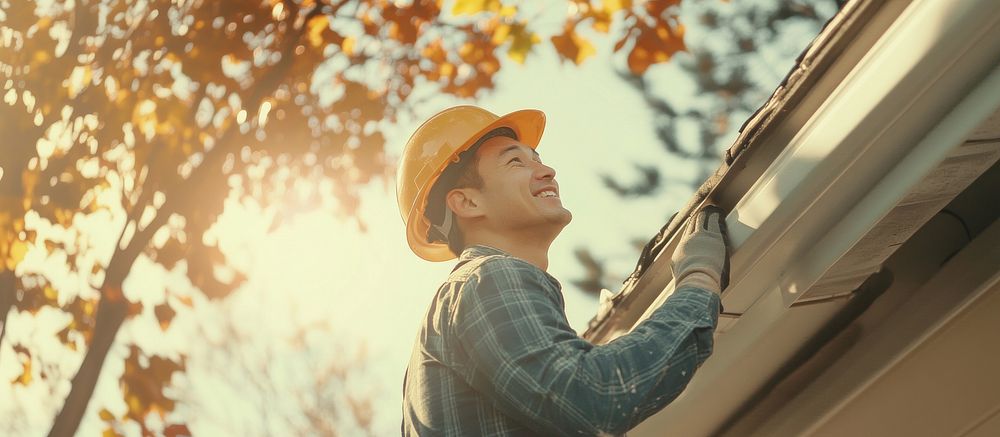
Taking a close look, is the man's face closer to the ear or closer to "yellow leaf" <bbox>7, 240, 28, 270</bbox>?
the ear

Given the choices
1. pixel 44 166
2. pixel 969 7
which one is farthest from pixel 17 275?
pixel 969 7

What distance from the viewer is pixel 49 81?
765cm

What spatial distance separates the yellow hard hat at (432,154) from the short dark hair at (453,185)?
0.02 meters

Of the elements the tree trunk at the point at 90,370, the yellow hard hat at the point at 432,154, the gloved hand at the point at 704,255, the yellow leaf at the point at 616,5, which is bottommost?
the gloved hand at the point at 704,255

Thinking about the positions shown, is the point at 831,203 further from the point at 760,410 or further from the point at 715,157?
the point at 715,157

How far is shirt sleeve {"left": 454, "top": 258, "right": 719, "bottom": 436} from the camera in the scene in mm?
1919

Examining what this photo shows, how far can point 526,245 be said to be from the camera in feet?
9.09

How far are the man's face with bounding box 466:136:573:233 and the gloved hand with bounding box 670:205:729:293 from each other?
0.45 metres

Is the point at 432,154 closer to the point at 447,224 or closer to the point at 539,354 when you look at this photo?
the point at 447,224

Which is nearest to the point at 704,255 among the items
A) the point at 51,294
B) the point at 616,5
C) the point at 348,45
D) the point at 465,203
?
the point at 465,203

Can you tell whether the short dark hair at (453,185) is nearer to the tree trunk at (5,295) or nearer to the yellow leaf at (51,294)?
the tree trunk at (5,295)

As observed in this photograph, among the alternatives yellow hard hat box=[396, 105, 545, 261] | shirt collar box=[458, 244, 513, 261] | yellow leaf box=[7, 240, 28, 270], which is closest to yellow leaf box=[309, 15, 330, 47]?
yellow leaf box=[7, 240, 28, 270]

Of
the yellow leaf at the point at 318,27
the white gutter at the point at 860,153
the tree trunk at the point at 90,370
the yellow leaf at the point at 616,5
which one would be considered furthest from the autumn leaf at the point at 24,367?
the white gutter at the point at 860,153

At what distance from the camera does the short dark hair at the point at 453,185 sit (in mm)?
2900
